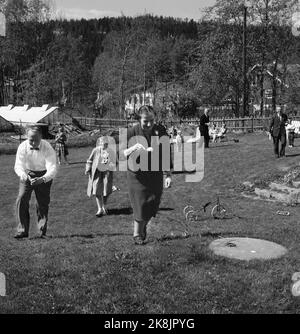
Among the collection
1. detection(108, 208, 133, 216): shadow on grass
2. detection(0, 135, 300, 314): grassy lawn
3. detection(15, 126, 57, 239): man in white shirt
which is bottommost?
detection(108, 208, 133, 216): shadow on grass

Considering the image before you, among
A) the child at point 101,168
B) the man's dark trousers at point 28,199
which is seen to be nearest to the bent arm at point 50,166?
the man's dark trousers at point 28,199

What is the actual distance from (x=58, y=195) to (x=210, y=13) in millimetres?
32638

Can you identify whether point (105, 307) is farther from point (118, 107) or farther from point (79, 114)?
point (118, 107)

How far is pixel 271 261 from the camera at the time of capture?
589 centimetres

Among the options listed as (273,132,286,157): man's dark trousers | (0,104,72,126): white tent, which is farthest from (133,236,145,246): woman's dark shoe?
(0,104,72,126): white tent

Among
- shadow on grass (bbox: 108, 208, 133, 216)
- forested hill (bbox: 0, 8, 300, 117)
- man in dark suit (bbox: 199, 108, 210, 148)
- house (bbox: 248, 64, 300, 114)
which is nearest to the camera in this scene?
shadow on grass (bbox: 108, 208, 133, 216)

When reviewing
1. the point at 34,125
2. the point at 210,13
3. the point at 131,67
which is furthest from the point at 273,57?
the point at 34,125

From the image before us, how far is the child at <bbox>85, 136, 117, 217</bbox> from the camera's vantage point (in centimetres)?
1128

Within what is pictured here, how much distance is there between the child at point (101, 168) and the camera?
11.3 meters

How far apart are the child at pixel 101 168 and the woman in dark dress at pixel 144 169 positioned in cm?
455

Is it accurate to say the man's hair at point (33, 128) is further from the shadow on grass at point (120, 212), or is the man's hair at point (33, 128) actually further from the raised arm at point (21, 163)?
the shadow on grass at point (120, 212)

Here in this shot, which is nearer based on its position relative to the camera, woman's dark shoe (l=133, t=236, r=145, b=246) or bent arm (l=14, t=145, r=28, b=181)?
woman's dark shoe (l=133, t=236, r=145, b=246)

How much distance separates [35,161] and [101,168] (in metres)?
4.02

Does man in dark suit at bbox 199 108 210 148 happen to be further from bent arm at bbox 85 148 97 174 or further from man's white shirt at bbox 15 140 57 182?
man's white shirt at bbox 15 140 57 182
